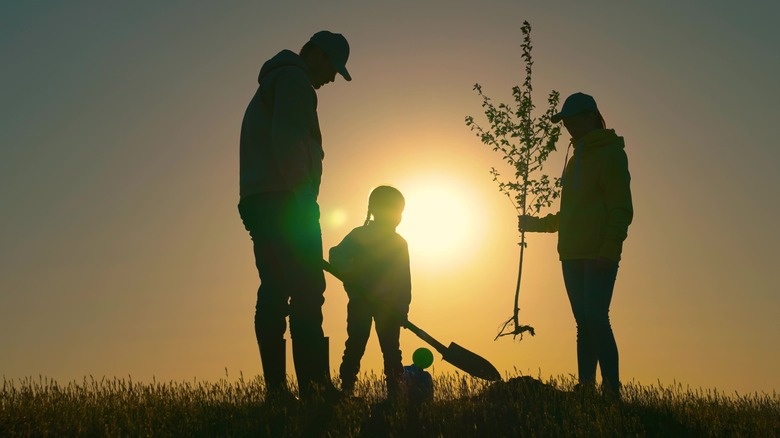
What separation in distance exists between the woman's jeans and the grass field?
1.41ft

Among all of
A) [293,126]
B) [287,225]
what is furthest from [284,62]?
[287,225]

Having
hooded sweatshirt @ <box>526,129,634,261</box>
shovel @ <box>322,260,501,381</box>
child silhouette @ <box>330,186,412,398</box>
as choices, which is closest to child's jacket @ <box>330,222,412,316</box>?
child silhouette @ <box>330,186,412,398</box>

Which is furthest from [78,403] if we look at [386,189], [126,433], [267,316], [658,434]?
[658,434]

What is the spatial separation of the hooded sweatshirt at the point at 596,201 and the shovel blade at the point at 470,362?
207 cm

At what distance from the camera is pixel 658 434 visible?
7.35 metres

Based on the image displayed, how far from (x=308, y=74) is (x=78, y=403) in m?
3.62

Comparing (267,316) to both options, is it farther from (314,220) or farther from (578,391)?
(578,391)

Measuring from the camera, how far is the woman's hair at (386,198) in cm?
1014

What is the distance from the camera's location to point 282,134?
26.1ft

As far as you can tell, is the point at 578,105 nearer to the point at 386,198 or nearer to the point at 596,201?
the point at 596,201

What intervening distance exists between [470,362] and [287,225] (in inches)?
152

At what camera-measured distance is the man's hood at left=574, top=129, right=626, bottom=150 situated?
9.29 meters

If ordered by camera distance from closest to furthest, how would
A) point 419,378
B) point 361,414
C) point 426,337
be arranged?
point 361,414 → point 419,378 → point 426,337

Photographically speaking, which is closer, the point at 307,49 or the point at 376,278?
the point at 307,49
